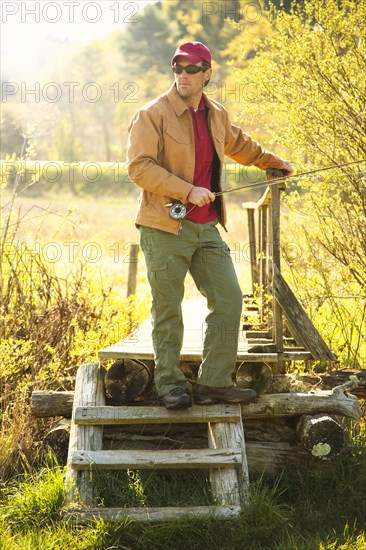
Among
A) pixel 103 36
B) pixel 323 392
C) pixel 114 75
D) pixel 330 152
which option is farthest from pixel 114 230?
pixel 103 36

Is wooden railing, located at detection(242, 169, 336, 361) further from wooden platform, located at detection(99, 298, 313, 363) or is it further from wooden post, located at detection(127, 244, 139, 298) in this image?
wooden post, located at detection(127, 244, 139, 298)

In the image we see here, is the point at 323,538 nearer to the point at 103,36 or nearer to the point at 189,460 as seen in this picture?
the point at 189,460

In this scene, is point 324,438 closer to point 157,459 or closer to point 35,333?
point 157,459

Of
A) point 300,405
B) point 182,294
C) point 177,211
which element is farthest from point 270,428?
point 177,211

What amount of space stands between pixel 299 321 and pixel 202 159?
122cm

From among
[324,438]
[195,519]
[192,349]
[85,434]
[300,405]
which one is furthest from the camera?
[192,349]

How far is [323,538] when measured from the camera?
4.07 m

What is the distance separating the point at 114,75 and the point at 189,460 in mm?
43675

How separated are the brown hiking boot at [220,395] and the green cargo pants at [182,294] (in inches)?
1.6

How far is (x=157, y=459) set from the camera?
14.3ft

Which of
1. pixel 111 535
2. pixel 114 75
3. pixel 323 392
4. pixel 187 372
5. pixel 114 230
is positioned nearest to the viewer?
pixel 111 535

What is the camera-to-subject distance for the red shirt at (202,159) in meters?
4.57

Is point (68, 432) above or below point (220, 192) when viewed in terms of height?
below

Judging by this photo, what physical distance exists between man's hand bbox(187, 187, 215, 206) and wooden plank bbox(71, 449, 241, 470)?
1.38 meters
